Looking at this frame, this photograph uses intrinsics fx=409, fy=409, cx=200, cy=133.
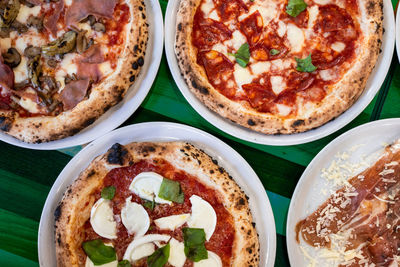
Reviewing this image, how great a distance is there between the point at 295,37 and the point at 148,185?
56.9 inches

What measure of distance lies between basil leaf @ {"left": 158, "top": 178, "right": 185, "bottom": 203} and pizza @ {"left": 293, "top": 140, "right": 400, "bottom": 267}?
3.05ft

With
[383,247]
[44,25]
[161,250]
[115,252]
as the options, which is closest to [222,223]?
[161,250]

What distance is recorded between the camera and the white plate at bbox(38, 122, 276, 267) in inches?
112

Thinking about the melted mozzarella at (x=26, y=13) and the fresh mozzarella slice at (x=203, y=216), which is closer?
the fresh mozzarella slice at (x=203, y=216)

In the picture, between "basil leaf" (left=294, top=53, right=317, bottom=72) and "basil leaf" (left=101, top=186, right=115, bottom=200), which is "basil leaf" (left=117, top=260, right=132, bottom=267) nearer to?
"basil leaf" (left=101, top=186, right=115, bottom=200)

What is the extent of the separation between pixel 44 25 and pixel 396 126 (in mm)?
2572

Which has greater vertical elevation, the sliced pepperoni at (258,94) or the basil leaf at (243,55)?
the basil leaf at (243,55)

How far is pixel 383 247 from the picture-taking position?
2.91m

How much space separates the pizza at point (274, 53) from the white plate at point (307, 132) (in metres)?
0.06

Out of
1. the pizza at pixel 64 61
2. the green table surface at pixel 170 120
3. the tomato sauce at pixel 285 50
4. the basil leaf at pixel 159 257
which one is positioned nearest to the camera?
the basil leaf at pixel 159 257

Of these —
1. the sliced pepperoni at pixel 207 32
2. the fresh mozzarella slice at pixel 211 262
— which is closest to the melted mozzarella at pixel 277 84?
the sliced pepperoni at pixel 207 32

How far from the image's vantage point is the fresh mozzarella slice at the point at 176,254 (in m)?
2.71

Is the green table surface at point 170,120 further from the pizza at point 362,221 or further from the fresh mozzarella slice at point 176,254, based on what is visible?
the fresh mozzarella slice at point 176,254

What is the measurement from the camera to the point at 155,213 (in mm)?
2771
